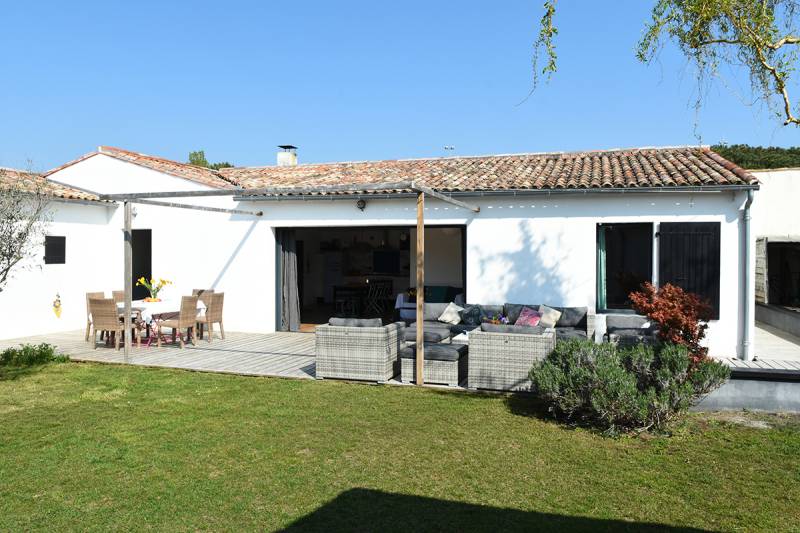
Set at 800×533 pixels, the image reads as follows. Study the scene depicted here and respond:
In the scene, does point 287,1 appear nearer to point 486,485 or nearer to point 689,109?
point 689,109

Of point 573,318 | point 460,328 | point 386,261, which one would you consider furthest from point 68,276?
point 573,318

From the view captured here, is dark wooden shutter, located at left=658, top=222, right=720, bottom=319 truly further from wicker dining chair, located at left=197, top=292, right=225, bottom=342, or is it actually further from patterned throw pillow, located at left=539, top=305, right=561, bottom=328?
wicker dining chair, located at left=197, top=292, right=225, bottom=342

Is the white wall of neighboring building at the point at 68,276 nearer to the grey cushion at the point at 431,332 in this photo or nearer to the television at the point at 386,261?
the television at the point at 386,261

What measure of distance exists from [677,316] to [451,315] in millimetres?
5060

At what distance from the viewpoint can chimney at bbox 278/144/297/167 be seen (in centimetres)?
1898

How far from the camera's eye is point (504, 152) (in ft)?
52.1

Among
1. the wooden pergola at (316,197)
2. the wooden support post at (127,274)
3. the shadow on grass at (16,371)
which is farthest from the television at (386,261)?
the shadow on grass at (16,371)

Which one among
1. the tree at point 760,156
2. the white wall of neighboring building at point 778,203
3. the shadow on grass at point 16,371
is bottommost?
the shadow on grass at point 16,371

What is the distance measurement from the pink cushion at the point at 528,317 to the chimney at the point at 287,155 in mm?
10424

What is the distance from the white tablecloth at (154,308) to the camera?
37.5 feet

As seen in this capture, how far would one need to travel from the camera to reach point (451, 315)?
1155cm

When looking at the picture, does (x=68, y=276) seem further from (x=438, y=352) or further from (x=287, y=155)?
(x=438, y=352)

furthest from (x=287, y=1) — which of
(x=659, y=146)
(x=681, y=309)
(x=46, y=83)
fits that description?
(x=681, y=309)

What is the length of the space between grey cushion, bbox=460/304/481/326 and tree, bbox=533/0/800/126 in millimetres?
5335
